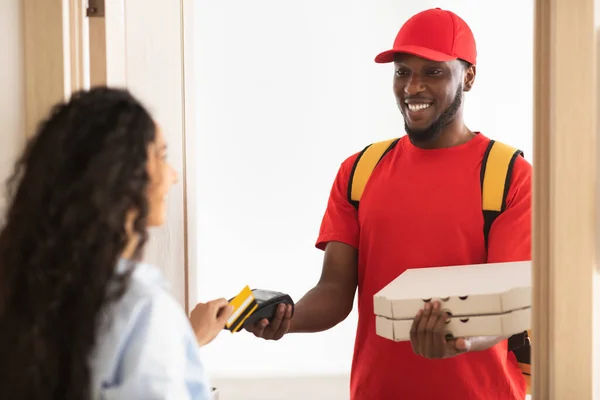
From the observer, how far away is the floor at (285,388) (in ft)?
12.4

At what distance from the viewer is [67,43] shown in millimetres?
1315

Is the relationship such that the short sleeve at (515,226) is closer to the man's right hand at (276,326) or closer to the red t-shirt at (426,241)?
the red t-shirt at (426,241)

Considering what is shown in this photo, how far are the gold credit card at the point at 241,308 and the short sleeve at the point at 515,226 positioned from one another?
1.76 feet

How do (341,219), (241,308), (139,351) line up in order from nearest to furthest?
(139,351)
(241,308)
(341,219)

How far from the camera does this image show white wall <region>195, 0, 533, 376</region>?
12.7 feet

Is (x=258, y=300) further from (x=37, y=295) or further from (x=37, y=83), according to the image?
(x=37, y=295)

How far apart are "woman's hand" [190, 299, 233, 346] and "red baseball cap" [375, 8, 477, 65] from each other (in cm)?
81

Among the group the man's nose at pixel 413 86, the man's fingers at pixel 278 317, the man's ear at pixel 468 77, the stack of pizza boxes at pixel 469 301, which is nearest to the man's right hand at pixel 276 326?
the man's fingers at pixel 278 317

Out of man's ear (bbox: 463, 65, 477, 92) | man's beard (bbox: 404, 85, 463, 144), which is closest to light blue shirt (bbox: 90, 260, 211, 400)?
man's beard (bbox: 404, 85, 463, 144)

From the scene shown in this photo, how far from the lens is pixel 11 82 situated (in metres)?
1.30

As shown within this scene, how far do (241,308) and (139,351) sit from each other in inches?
25.6

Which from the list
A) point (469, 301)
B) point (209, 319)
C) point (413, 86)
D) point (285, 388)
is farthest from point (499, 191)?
point (285, 388)

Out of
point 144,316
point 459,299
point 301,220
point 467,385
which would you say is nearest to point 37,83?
point 144,316

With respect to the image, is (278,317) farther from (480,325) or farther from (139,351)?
(139,351)
